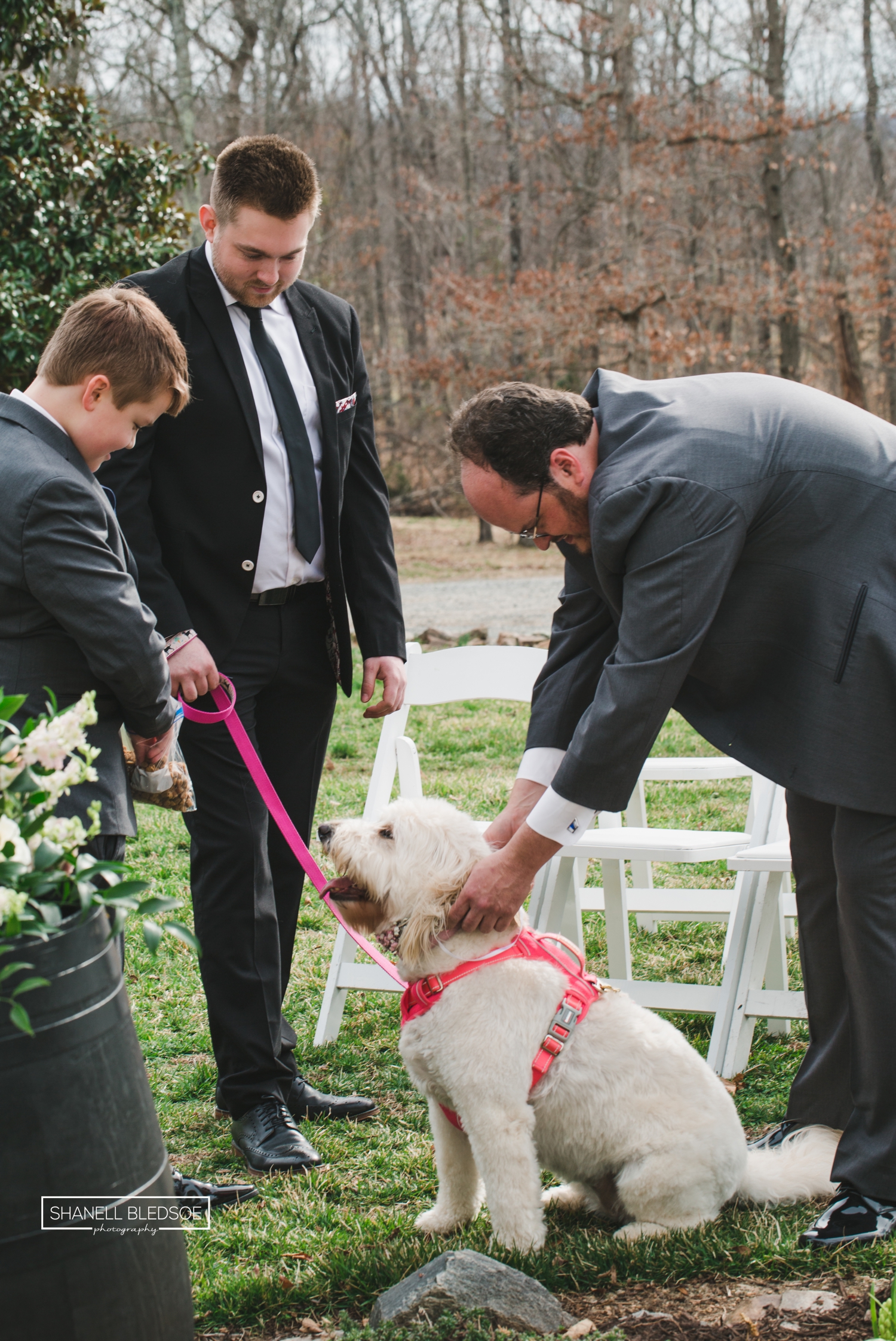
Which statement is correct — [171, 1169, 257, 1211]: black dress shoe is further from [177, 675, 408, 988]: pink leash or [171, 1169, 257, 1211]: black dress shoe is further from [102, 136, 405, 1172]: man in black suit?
[177, 675, 408, 988]: pink leash

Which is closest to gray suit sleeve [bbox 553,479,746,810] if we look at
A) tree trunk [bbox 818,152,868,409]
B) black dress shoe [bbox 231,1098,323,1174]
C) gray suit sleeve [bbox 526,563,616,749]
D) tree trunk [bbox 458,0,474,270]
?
gray suit sleeve [bbox 526,563,616,749]

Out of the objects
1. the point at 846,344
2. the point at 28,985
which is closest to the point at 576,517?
the point at 28,985

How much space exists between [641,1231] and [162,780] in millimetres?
1567

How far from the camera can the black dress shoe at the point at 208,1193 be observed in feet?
10.1

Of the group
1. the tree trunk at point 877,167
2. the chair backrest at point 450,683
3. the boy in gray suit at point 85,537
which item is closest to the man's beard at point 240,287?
the boy in gray suit at point 85,537

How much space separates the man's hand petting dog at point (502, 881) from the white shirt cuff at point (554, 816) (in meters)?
0.01

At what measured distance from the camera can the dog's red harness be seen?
2.73 meters

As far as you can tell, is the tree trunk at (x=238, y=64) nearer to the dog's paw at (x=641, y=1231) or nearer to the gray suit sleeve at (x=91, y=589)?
the gray suit sleeve at (x=91, y=589)

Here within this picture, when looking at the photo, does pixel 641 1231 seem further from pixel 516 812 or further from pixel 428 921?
pixel 516 812

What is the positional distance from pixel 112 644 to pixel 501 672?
2.36 metres

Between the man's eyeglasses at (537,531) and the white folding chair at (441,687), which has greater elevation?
the man's eyeglasses at (537,531)

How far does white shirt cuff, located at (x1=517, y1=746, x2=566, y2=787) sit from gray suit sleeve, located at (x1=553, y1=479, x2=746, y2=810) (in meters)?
0.49

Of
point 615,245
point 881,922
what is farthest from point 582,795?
point 615,245

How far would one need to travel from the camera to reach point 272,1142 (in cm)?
335
